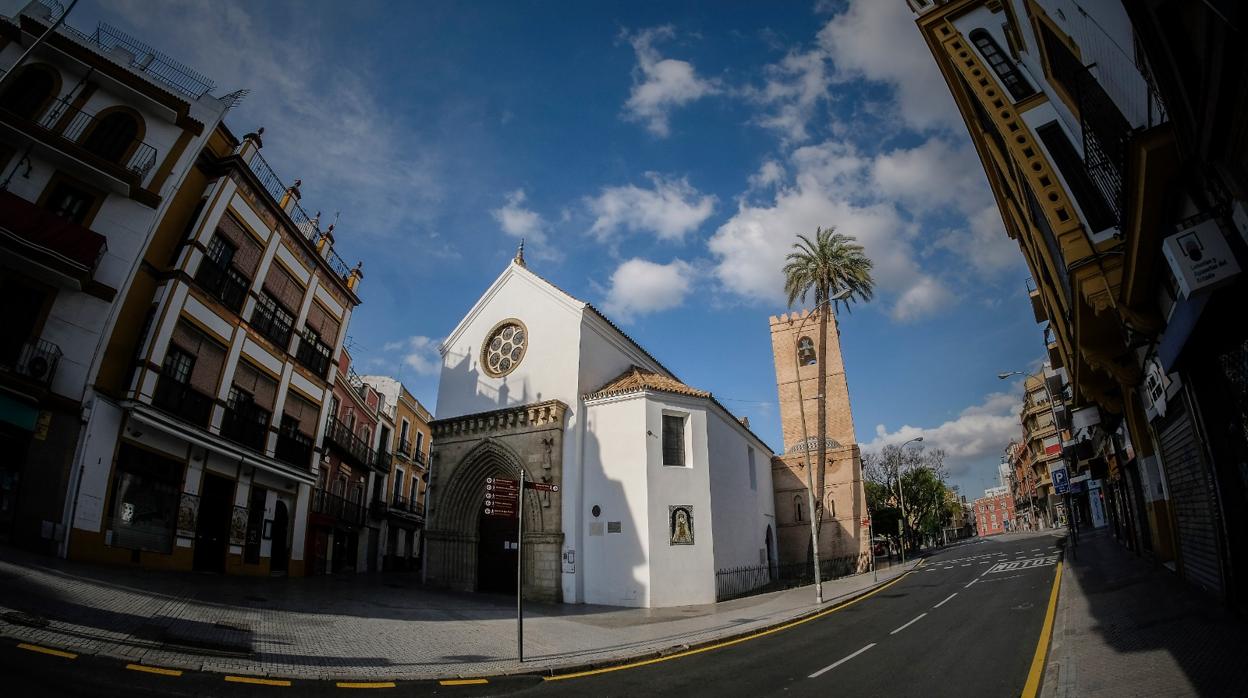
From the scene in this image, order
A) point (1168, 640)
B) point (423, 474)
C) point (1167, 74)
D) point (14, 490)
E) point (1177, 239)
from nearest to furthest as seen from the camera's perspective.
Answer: point (1167, 74) → point (1177, 239) → point (1168, 640) → point (14, 490) → point (423, 474)

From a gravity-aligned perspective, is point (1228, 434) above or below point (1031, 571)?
above

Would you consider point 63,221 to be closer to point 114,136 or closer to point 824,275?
point 114,136

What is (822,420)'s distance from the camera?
35312 millimetres

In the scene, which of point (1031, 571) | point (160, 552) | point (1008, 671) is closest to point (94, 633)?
point (160, 552)

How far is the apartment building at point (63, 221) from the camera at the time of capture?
12555 millimetres

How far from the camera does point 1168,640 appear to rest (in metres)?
6.93

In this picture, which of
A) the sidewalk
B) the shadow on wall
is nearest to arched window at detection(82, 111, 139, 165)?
the shadow on wall

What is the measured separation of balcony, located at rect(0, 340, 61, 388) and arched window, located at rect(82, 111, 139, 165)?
5.46m

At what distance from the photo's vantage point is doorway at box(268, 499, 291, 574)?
1995 cm

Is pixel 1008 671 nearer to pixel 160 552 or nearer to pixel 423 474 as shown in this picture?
pixel 160 552

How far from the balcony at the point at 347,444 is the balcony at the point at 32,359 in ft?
37.3

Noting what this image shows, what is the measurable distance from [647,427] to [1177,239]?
630 inches

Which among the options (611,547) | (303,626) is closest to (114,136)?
(303,626)

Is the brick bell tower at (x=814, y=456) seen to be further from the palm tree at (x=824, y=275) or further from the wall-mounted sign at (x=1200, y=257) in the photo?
the wall-mounted sign at (x=1200, y=257)
